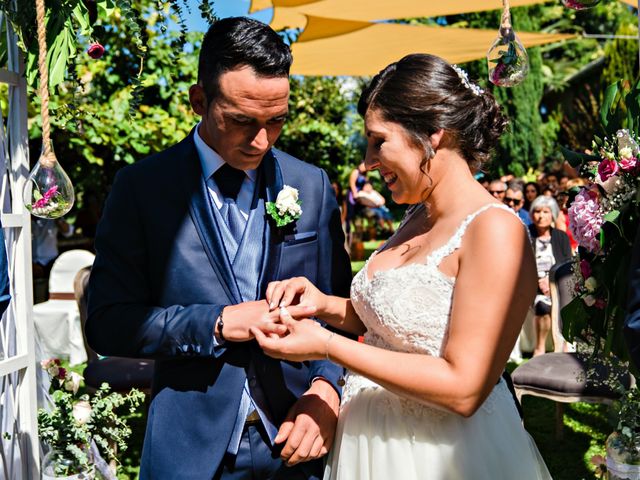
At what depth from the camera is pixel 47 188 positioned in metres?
2.11

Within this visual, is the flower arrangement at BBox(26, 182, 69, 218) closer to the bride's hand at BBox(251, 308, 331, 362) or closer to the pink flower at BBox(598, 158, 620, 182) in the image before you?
the bride's hand at BBox(251, 308, 331, 362)

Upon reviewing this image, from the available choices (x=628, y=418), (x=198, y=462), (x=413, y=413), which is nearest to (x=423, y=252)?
(x=413, y=413)

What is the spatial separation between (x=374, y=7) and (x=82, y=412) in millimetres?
Result: 5221

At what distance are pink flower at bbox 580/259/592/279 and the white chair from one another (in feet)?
20.2

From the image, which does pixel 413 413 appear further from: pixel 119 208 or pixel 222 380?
pixel 119 208

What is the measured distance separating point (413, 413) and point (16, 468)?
1.77m

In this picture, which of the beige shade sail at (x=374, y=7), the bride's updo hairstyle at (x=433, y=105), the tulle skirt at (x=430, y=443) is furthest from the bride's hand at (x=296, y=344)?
the beige shade sail at (x=374, y=7)

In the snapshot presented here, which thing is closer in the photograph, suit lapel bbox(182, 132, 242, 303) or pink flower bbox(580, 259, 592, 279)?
suit lapel bbox(182, 132, 242, 303)

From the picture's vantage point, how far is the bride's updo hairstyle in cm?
200

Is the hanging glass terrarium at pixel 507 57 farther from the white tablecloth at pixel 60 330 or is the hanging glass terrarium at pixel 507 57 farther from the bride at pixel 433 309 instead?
the white tablecloth at pixel 60 330

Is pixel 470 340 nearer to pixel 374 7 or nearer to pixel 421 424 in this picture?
pixel 421 424

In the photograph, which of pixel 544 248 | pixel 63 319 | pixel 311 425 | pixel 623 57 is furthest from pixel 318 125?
pixel 623 57

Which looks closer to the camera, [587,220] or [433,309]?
[433,309]

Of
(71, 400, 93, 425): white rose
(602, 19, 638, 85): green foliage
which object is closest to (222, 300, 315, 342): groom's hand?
(71, 400, 93, 425): white rose
